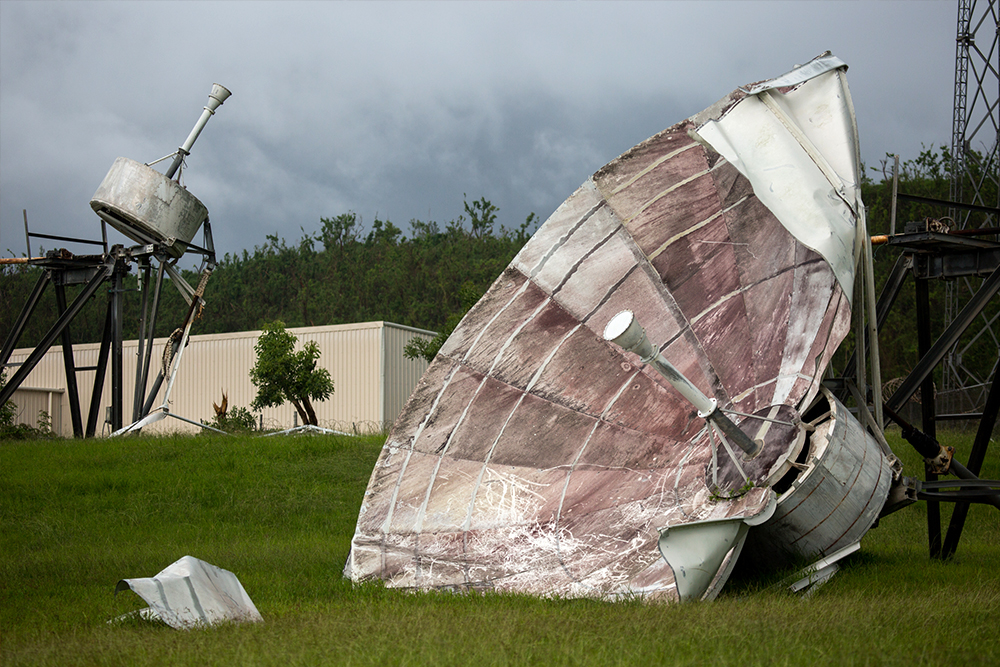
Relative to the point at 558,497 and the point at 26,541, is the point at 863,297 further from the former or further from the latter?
the point at 26,541

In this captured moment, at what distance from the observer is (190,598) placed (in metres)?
6.15

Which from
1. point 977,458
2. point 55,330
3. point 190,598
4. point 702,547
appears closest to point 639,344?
point 702,547

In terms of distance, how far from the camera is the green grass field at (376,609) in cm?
489

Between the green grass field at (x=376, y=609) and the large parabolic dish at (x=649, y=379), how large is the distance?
56 centimetres

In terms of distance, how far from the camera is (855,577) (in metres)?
7.45

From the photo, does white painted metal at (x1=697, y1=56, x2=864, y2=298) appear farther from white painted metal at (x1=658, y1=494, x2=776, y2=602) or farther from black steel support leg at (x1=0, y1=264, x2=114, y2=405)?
black steel support leg at (x1=0, y1=264, x2=114, y2=405)

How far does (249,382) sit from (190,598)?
99.8 feet

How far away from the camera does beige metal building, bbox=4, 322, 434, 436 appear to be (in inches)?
1315

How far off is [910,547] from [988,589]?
4.51 meters

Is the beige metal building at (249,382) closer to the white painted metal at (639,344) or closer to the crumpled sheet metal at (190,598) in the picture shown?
the crumpled sheet metal at (190,598)

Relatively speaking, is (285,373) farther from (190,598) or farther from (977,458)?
(190,598)

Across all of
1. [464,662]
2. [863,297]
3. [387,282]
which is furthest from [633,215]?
[387,282]

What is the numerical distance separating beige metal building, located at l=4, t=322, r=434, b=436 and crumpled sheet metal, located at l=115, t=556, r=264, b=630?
A: 968 inches

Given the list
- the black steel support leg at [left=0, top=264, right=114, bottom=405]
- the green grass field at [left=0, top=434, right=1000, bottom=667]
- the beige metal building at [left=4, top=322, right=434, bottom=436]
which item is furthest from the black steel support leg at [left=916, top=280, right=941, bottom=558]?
the beige metal building at [left=4, top=322, right=434, bottom=436]
